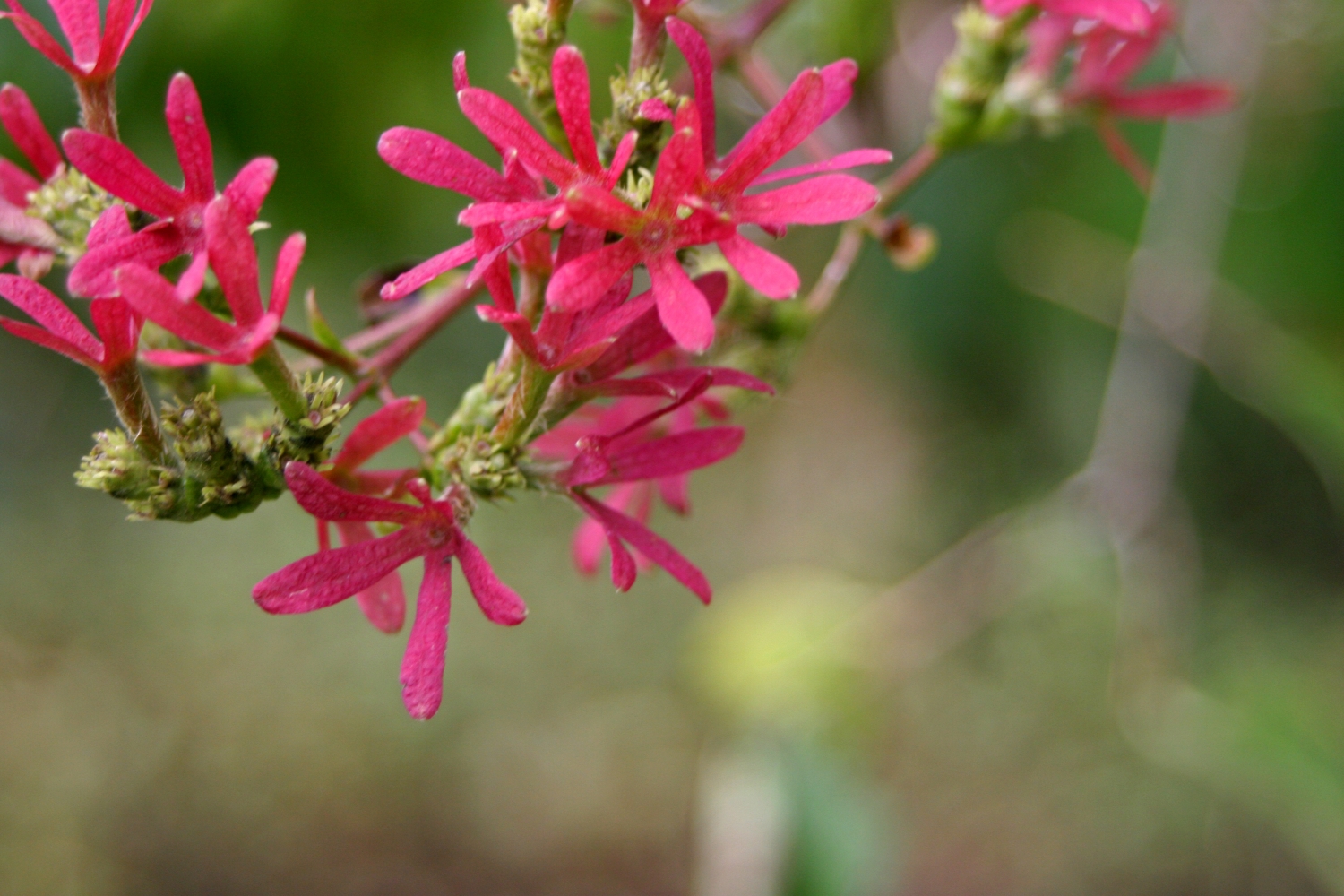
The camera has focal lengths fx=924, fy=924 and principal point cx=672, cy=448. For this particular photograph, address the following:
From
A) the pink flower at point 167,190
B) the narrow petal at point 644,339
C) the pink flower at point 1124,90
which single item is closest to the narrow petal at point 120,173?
the pink flower at point 167,190

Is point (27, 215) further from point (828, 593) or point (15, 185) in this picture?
point (828, 593)

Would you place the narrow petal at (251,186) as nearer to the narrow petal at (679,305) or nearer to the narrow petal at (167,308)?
the narrow petal at (167,308)

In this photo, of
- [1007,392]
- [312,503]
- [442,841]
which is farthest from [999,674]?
[312,503]

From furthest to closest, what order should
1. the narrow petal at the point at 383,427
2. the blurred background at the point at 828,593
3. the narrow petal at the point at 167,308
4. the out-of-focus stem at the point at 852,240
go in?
the blurred background at the point at 828,593 < the out-of-focus stem at the point at 852,240 < the narrow petal at the point at 383,427 < the narrow petal at the point at 167,308

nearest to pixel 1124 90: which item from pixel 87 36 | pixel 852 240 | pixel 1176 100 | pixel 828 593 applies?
pixel 1176 100

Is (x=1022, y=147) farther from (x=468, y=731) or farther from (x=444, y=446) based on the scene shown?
(x=468, y=731)

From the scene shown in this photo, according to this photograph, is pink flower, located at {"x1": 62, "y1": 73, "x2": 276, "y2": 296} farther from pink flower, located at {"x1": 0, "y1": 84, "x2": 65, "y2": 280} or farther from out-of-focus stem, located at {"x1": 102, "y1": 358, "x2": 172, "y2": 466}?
pink flower, located at {"x1": 0, "y1": 84, "x2": 65, "y2": 280}
